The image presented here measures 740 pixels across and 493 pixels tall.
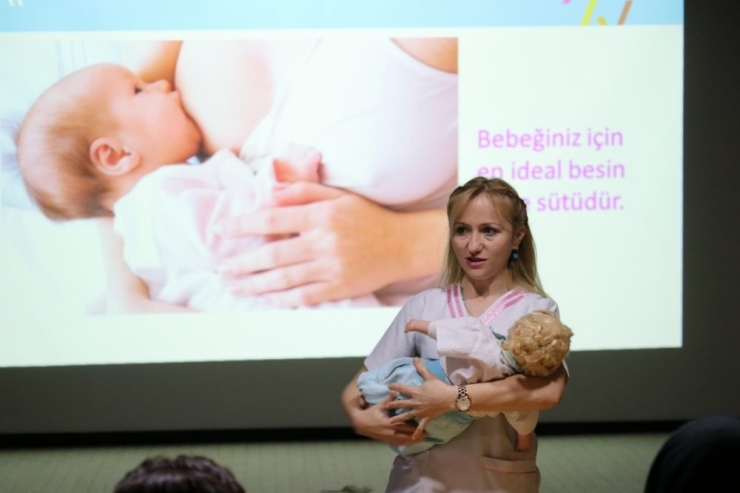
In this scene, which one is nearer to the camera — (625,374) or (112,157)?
(112,157)

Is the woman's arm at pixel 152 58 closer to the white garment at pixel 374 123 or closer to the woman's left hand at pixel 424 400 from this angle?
the white garment at pixel 374 123

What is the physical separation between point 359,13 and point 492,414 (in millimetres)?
3231

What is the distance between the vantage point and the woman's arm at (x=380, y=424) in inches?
80.4

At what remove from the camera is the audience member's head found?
3.98ft

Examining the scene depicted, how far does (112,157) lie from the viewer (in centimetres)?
489

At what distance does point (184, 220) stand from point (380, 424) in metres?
3.00

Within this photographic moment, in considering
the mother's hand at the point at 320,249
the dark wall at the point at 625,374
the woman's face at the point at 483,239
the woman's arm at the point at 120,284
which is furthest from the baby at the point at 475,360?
the dark wall at the point at 625,374

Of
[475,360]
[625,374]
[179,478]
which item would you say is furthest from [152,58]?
[179,478]

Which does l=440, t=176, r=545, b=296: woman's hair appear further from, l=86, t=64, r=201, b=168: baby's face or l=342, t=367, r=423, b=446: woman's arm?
l=86, t=64, r=201, b=168: baby's face

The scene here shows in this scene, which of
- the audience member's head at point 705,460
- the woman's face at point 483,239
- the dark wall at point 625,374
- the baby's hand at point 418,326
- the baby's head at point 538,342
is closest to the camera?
the audience member's head at point 705,460

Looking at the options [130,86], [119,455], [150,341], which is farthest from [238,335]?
[130,86]

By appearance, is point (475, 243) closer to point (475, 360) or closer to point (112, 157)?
point (475, 360)

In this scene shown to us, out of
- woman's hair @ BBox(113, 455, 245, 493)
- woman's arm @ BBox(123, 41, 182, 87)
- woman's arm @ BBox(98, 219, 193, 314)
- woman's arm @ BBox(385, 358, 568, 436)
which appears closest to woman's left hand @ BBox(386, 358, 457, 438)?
woman's arm @ BBox(385, 358, 568, 436)

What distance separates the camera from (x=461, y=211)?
2.16 m
